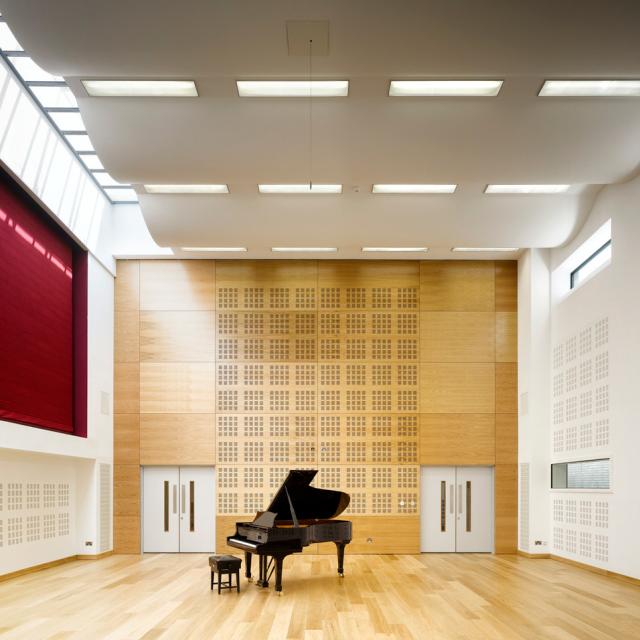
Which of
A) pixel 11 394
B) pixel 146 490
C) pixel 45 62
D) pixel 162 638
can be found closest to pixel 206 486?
pixel 146 490

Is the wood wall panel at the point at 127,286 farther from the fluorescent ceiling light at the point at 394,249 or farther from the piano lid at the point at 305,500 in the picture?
the piano lid at the point at 305,500

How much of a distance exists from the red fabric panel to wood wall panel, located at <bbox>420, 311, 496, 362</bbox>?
672 centimetres

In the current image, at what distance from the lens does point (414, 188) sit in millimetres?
12820

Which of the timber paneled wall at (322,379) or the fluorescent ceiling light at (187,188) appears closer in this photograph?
the fluorescent ceiling light at (187,188)

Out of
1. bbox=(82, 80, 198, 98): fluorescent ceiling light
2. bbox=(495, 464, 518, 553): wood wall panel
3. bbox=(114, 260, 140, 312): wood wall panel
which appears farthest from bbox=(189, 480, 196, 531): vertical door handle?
bbox=(82, 80, 198, 98): fluorescent ceiling light

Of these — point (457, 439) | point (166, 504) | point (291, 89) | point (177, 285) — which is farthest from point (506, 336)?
point (291, 89)

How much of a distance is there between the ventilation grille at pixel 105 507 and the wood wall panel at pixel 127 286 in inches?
123

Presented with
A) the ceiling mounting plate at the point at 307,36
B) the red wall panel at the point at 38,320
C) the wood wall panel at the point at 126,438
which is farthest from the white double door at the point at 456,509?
the ceiling mounting plate at the point at 307,36

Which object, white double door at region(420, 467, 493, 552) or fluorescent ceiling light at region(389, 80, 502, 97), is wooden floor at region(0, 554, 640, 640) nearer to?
white double door at region(420, 467, 493, 552)

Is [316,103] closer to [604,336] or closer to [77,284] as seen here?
[604,336]

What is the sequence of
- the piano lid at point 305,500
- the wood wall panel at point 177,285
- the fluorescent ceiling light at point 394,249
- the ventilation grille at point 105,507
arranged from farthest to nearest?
the wood wall panel at point 177,285
the fluorescent ceiling light at point 394,249
the ventilation grille at point 105,507
the piano lid at point 305,500

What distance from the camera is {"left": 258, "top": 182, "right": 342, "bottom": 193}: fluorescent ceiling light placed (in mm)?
12719

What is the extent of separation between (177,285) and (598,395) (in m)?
8.21

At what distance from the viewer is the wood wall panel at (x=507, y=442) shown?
16.2 m
